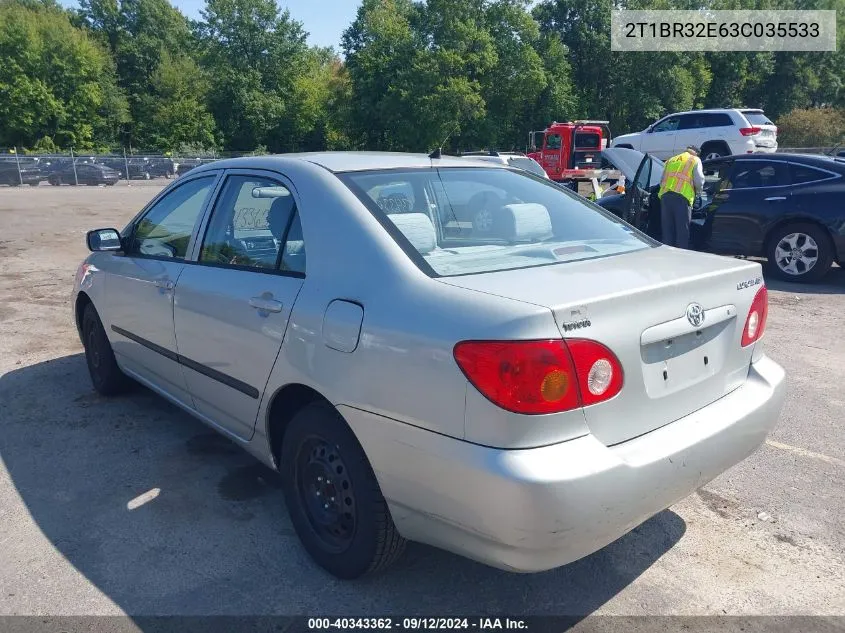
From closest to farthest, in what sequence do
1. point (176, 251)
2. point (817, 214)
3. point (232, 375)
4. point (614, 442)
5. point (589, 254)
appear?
point (614, 442)
point (589, 254)
point (232, 375)
point (176, 251)
point (817, 214)

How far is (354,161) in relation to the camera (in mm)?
3225

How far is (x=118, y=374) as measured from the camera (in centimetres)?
475

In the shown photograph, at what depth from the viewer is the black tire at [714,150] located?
20.4 meters

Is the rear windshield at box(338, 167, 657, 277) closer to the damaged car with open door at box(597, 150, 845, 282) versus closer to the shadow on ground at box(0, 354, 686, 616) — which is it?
the shadow on ground at box(0, 354, 686, 616)

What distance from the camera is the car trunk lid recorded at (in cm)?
220

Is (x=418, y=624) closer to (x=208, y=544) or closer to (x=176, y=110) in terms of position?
(x=208, y=544)

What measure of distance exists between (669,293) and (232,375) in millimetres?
1947

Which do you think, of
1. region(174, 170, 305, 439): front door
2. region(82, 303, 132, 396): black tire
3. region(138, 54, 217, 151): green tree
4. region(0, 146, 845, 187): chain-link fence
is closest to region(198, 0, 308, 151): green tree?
region(138, 54, 217, 151): green tree

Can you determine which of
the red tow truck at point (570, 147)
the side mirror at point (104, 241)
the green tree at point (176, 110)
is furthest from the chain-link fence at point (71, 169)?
the side mirror at point (104, 241)

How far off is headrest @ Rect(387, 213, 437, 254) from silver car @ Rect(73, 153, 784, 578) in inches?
0.4

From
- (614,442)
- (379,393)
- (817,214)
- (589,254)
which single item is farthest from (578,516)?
(817,214)

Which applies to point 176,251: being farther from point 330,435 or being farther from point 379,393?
point 379,393

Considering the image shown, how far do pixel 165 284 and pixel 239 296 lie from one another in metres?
0.86

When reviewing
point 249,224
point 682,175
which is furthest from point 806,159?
point 249,224
